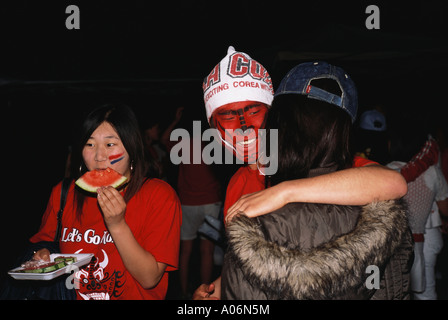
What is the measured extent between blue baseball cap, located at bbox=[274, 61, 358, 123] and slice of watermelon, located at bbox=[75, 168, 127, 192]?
1.33m

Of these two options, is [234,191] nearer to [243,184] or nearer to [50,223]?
[243,184]

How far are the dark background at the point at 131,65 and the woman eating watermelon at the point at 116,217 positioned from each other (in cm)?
353

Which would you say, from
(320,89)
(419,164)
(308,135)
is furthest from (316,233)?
(419,164)

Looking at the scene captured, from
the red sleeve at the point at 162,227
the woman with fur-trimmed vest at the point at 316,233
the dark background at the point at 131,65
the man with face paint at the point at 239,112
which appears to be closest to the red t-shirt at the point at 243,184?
the man with face paint at the point at 239,112

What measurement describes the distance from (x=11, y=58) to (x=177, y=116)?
12.4ft

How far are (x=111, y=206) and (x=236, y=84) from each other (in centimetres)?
124

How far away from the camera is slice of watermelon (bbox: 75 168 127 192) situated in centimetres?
259

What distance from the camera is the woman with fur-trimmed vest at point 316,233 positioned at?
5.03 feet

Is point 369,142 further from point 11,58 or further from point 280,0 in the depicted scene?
point 280,0

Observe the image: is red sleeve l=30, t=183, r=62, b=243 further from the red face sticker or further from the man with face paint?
the red face sticker

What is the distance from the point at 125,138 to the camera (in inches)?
110

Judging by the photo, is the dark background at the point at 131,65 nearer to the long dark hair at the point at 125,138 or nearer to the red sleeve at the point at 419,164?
the red sleeve at the point at 419,164
